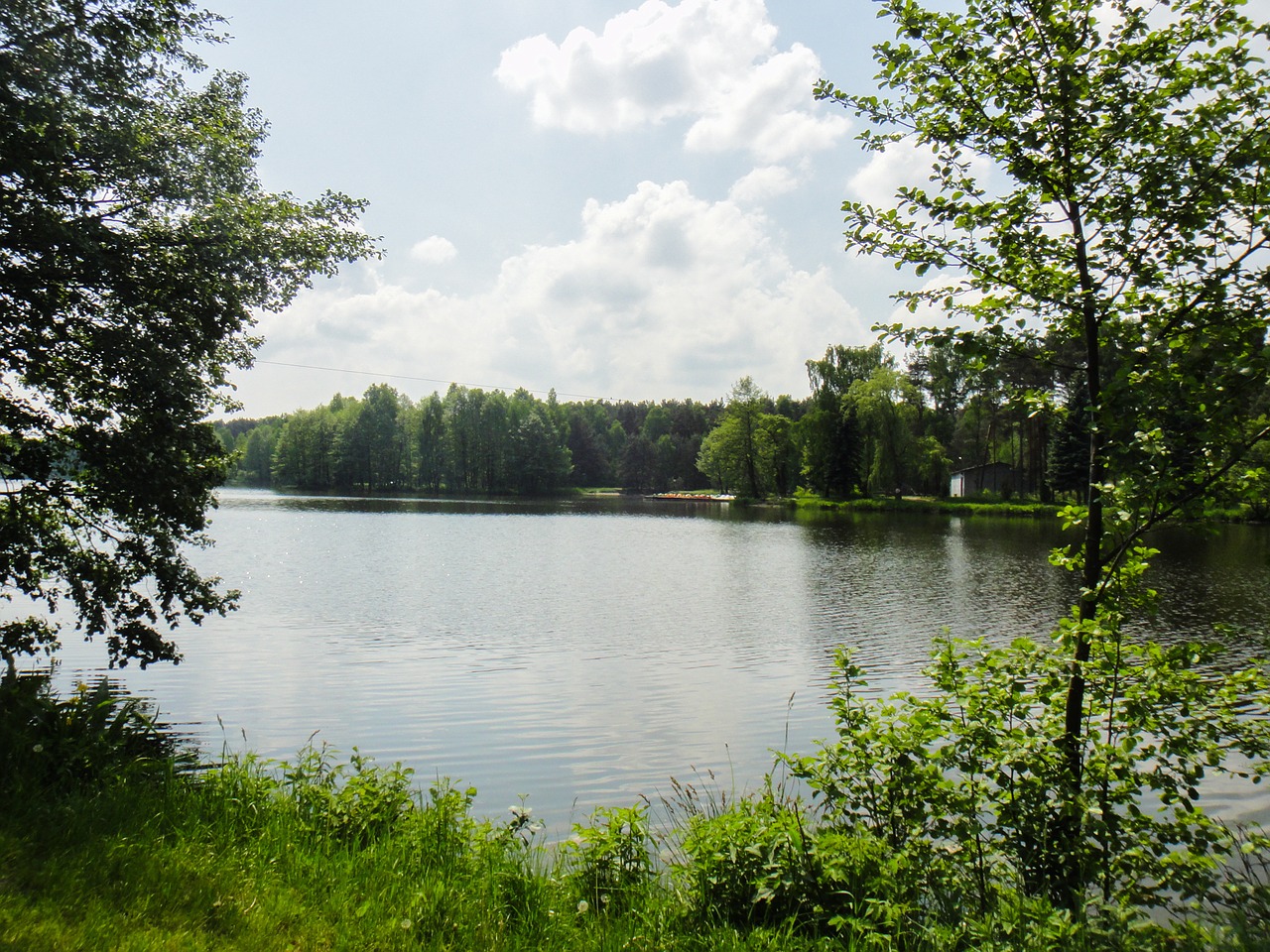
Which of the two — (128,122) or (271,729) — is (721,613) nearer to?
(271,729)

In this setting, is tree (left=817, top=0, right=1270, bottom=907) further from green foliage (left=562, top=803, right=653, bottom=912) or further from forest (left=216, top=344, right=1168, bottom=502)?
forest (left=216, top=344, right=1168, bottom=502)

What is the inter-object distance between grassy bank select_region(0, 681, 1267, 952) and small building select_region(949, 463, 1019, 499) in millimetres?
76972

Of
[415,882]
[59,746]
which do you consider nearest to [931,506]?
[415,882]

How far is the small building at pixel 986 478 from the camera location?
77938 mm

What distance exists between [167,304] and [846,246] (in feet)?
23.2

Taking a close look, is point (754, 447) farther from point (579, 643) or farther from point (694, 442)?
point (579, 643)

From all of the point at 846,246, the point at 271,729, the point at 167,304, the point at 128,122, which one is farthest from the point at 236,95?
the point at 846,246

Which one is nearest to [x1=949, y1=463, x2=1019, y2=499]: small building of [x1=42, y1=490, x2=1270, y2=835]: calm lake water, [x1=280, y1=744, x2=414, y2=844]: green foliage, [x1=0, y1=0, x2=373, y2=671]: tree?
[x1=42, y1=490, x2=1270, y2=835]: calm lake water

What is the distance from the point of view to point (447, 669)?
14555 mm

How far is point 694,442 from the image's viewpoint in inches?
5064

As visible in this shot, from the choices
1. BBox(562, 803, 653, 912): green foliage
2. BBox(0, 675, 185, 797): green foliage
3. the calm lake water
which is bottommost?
the calm lake water

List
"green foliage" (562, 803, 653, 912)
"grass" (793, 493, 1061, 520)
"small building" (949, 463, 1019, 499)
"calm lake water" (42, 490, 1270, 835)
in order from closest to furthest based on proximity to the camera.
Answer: "green foliage" (562, 803, 653, 912) < "calm lake water" (42, 490, 1270, 835) < "grass" (793, 493, 1061, 520) < "small building" (949, 463, 1019, 499)

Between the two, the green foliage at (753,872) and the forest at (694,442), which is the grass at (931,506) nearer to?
the forest at (694,442)

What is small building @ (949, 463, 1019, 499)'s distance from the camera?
77938 mm
